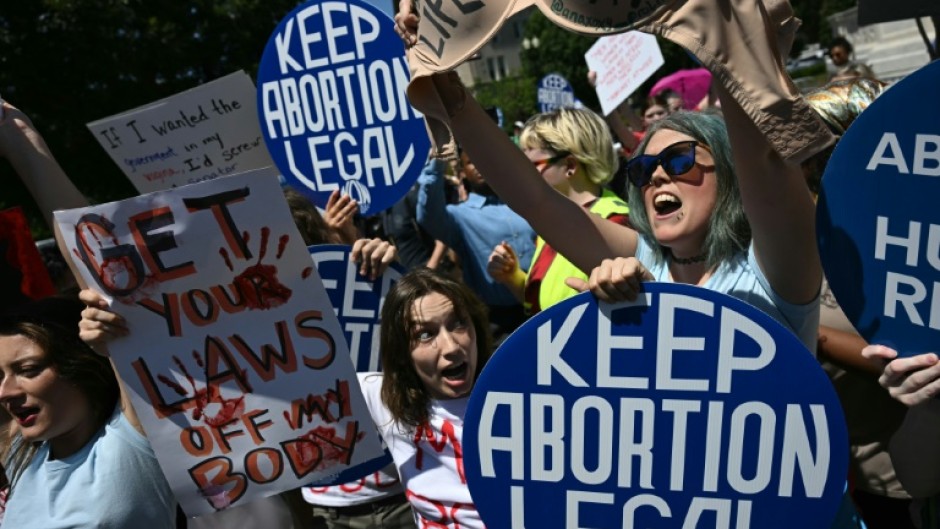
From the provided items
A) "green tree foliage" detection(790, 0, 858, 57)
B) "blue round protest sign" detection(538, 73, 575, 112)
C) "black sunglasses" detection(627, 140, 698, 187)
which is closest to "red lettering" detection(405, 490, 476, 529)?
"black sunglasses" detection(627, 140, 698, 187)

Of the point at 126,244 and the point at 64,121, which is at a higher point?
the point at 126,244

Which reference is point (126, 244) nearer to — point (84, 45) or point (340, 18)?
point (340, 18)

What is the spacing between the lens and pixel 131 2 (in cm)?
1381

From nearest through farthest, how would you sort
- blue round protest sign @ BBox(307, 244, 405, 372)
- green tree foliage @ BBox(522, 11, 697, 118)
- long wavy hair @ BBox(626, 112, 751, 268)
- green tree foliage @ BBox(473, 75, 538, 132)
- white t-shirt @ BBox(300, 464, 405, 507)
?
long wavy hair @ BBox(626, 112, 751, 268)
white t-shirt @ BBox(300, 464, 405, 507)
blue round protest sign @ BBox(307, 244, 405, 372)
green tree foliage @ BBox(473, 75, 538, 132)
green tree foliage @ BBox(522, 11, 697, 118)

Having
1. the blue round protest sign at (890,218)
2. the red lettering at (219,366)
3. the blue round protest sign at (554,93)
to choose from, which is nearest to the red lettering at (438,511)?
the red lettering at (219,366)

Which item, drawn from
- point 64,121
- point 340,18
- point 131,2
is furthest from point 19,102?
point 340,18

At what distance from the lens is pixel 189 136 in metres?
3.60

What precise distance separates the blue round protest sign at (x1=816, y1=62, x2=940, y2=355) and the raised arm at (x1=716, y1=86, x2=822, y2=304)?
4 centimetres

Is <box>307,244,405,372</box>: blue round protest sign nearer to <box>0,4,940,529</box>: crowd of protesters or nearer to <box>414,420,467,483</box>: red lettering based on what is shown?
<box>0,4,940,529</box>: crowd of protesters

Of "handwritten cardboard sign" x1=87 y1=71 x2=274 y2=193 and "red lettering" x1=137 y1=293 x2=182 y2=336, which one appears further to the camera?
"handwritten cardboard sign" x1=87 y1=71 x2=274 y2=193

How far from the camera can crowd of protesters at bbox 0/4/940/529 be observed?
1673 mm

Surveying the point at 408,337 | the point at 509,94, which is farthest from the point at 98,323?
the point at 509,94

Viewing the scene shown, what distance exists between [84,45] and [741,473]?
12906 millimetres

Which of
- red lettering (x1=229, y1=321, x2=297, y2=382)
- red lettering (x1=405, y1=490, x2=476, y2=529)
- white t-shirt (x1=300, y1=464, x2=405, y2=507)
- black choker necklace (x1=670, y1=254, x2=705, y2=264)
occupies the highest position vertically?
black choker necklace (x1=670, y1=254, x2=705, y2=264)
